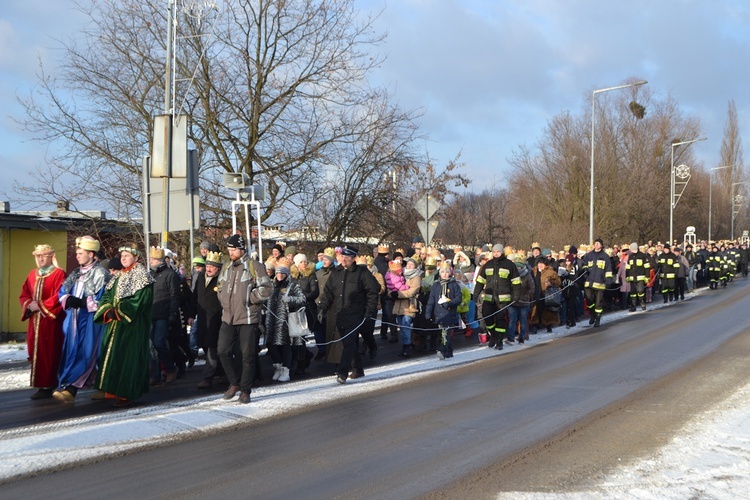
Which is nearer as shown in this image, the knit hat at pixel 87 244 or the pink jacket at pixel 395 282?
the knit hat at pixel 87 244

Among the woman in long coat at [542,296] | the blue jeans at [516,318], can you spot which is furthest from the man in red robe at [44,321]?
the woman in long coat at [542,296]

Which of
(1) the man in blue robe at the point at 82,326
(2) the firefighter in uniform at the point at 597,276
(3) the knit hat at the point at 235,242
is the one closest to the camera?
(3) the knit hat at the point at 235,242

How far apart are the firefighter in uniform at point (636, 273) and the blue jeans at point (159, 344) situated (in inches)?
613

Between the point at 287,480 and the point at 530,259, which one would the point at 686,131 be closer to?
the point at 530,259

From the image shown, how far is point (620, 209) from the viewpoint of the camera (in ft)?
156

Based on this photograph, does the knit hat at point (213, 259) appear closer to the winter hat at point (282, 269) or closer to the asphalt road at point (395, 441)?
the winter hat at point (282, 269)

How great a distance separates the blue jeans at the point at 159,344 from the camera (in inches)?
430

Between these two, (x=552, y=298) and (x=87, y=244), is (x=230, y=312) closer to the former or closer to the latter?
(x=87, y=244)

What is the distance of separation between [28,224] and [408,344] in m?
11.0

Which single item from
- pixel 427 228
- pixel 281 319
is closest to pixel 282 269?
pixel 281 319

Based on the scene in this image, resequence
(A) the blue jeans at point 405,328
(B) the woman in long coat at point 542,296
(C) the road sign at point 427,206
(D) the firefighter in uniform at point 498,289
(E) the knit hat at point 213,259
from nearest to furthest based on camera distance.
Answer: (E) the knit hat at point 213,259 < (A) the blue jeans at point 405,328 < (D) the firefighter in uniform at point 498,289 < (B) the woman in long coat at point 542,296 < (C) the road sign at point 427,206

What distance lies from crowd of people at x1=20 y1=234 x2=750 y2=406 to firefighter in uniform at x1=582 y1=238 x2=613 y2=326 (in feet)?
10.6

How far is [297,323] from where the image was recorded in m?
11.5

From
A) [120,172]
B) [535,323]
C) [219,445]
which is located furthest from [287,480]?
[120,172]
